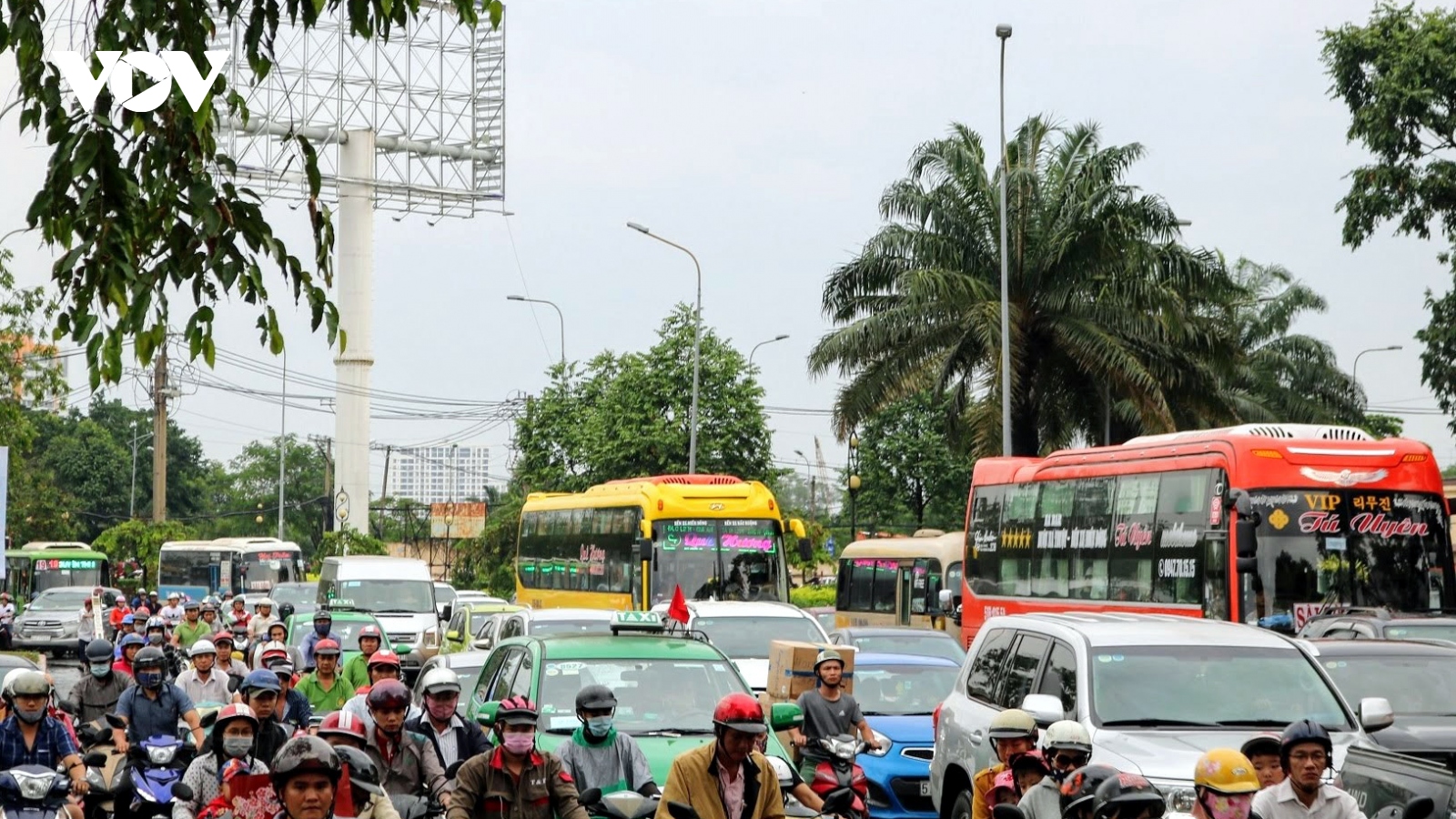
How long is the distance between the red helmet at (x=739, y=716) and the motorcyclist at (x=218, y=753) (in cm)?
233

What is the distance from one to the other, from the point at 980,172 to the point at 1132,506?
16.4 meters

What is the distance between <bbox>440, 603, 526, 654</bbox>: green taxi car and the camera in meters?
26.0

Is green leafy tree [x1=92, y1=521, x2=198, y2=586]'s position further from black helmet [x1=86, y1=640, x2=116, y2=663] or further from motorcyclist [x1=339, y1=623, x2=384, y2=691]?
black helmet [x1=86, y1=640, x2=116, y2=663]

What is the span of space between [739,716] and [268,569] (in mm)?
52052

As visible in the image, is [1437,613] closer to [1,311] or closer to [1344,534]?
[1344,534]

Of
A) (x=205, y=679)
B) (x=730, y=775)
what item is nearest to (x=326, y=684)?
(x=205, y=679)

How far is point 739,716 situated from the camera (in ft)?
24.1

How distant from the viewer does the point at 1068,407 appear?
1544 inches

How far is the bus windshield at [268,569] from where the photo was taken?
57.1m

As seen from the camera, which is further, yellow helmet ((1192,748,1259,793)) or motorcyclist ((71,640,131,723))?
motorcyclist ((71,640,131,723))

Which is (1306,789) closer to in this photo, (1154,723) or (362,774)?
(1154,723)

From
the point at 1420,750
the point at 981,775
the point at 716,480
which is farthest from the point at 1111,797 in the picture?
the point at 716,480

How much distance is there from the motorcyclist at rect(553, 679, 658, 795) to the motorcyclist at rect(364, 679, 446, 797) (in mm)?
643

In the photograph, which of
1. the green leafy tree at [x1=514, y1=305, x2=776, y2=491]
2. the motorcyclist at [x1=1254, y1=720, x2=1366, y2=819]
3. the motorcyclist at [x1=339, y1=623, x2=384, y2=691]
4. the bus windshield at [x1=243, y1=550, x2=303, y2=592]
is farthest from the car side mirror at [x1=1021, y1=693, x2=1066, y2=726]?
the bus windshield at [x1=243, y1=550, x2=303, y2=592]
